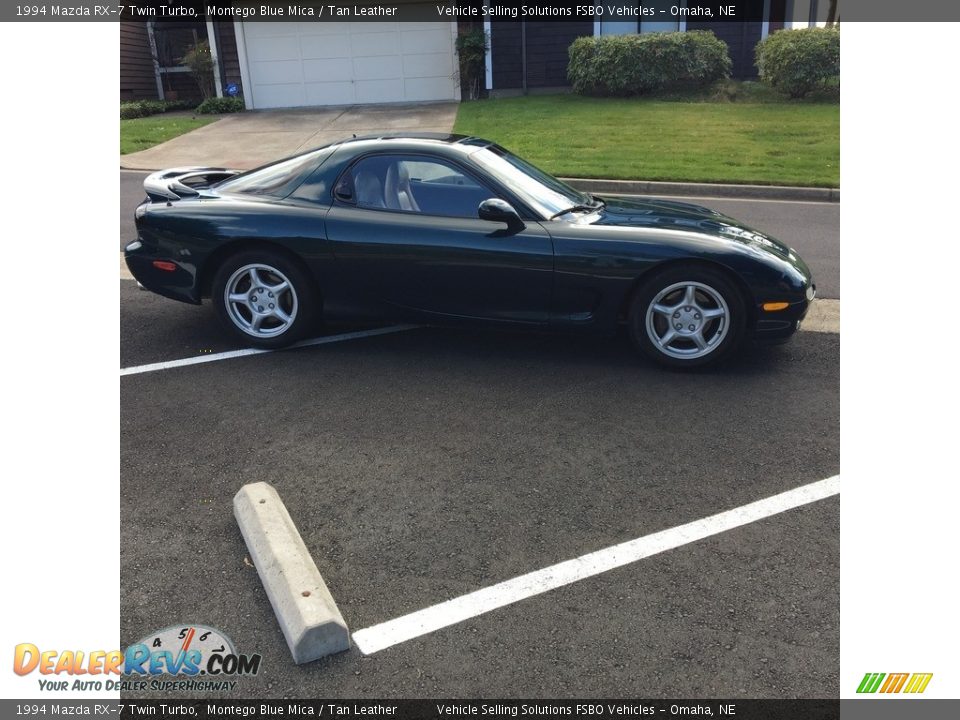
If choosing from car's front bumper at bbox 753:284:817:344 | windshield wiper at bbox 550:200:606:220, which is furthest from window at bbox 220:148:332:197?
car's front bumper at bbox 753:284:817:344

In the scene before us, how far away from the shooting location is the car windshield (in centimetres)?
510

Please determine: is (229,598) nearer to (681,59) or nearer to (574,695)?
(574,695)

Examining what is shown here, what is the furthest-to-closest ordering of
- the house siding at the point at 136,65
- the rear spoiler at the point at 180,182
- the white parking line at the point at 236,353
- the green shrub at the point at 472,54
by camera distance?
the house siding at the point at 136,65, the green shrub at the point at 472,54, the rear spoiler at the point at 180,182, the white parking line at the point at 236,353

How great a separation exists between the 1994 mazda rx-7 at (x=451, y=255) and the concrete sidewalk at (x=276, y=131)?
349 inches

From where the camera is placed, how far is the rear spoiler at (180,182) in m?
5.52

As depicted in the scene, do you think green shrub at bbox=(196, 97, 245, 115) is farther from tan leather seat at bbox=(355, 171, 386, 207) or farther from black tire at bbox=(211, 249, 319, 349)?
tan leather seat at bbox=(355, 171, 386, 207)

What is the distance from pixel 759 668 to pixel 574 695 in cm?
60

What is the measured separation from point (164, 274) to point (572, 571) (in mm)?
3647

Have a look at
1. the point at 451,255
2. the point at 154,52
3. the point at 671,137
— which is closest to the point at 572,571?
the point at 451,255

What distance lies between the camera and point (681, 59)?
19250mm

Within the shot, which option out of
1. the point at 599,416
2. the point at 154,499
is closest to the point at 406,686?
the point at 154,499
